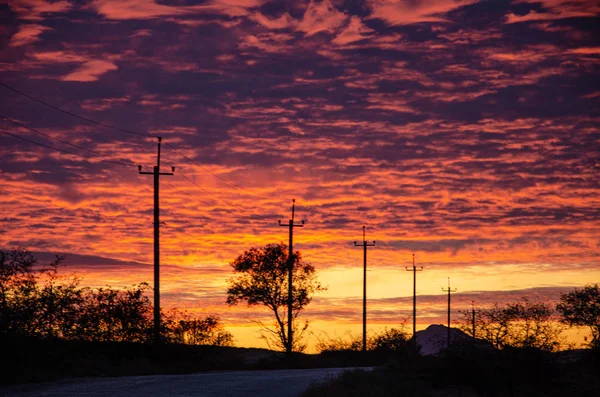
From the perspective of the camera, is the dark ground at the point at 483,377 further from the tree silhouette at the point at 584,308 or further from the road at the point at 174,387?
the tree silhouette at the point at 584,308

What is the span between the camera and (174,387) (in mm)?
24234

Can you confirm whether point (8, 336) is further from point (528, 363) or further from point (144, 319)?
point (528, 363)

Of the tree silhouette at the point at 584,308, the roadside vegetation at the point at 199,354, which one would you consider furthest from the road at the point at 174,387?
the tree silhouette at the point at 584,308

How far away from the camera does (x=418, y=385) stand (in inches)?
977

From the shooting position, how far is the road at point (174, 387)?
902 inches

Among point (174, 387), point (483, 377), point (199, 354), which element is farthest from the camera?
point (199, 354)

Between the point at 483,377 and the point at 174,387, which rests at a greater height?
the point at 483,377

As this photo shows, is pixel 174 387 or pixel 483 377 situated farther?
pixel 483 377

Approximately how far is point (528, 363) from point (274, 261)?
3583cm

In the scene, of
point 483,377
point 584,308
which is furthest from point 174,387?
point 584,308

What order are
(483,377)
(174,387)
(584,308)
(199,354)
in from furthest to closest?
(584,308) < (199,354) < (483,377) < (174,387)

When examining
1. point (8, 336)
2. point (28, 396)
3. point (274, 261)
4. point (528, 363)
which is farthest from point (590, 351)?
point (274, 261)

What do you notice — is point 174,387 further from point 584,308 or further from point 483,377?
point 584,308

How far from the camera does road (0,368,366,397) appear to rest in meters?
22.9
